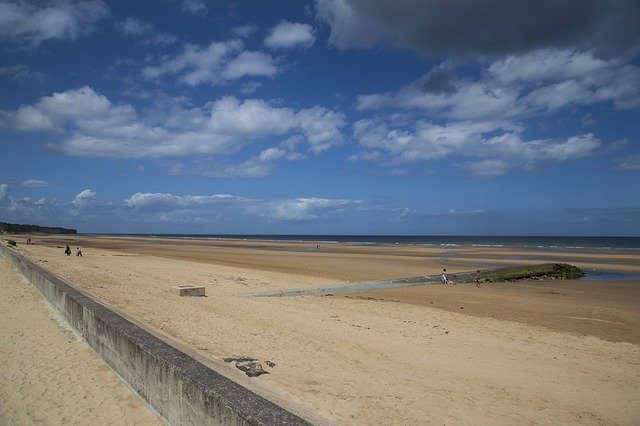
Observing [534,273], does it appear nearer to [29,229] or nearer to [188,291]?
[188,291]

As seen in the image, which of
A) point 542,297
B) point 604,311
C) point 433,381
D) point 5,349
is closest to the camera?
point 433,381

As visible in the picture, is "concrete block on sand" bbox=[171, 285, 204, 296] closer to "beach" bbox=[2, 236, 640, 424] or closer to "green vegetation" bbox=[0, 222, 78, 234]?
"beach" bbox=[2, 236, 640, 424]

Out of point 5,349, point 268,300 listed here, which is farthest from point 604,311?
point 5,349

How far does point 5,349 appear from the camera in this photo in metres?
7.05

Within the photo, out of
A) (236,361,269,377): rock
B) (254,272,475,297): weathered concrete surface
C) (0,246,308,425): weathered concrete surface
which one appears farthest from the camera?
(254,272,475,297): weathered concrete surface

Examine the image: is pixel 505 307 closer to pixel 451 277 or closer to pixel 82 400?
pixel 451 277

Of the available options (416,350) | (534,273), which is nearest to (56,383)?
(416,350)

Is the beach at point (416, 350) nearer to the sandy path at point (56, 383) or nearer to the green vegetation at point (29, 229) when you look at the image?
the sandy path at point (56, 383)

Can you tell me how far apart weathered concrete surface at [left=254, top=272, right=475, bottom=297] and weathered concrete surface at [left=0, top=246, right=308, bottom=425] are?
323 inches

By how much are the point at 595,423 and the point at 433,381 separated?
2.20 meters

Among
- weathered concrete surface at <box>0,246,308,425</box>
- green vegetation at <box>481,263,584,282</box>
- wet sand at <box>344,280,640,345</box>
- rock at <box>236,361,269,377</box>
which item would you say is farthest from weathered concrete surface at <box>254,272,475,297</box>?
weathered concrete surface at <box>0,246,308,425</box>

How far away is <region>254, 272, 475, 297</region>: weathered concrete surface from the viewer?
15.0 meters

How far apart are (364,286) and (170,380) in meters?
13.9

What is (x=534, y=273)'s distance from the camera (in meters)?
23.0
